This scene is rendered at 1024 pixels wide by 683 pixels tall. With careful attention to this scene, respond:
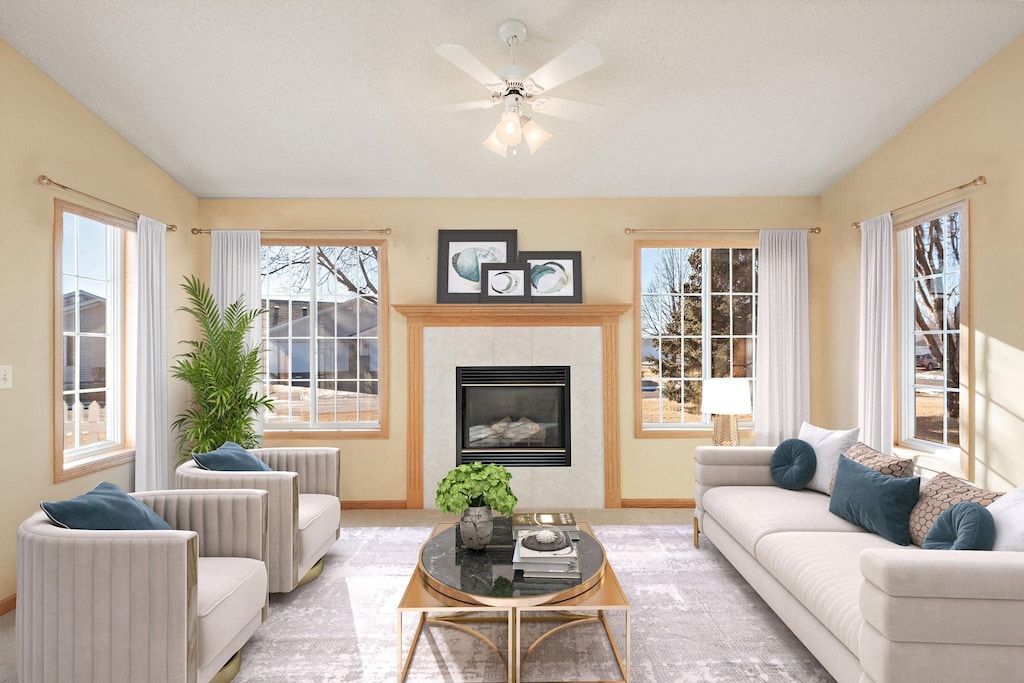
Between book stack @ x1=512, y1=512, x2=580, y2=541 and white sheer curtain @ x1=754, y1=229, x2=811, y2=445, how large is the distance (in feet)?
7.99

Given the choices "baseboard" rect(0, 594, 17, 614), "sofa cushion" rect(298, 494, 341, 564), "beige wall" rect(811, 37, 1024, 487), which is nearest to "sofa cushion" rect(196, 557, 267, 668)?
"sofa cushion" rect(298, 494, 341, 564)

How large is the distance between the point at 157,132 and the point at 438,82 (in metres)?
1.99

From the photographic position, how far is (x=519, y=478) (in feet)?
16.5

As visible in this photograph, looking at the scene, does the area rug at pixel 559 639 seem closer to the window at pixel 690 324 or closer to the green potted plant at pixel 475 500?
the green potted plant at pixel 475 500

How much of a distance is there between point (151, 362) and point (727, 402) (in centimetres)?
408

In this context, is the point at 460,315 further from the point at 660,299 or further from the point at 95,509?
the point at 95,509

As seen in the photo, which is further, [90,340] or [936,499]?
[90,340]

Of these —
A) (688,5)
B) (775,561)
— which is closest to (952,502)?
(775,561)

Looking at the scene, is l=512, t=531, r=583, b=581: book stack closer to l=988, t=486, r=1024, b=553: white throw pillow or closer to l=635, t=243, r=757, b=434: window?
l=988, t=486, r=1024, b=553: white throw pillow

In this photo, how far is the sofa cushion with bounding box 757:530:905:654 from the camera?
216cm

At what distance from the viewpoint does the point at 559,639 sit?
2736 mm

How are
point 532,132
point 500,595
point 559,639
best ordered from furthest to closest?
point 532,132 < point 559,639 < point 500,595

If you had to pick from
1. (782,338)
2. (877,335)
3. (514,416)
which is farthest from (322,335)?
(877,335)

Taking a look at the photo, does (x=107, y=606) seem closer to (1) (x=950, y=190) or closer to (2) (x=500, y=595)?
(2) (x=500, y=595)
